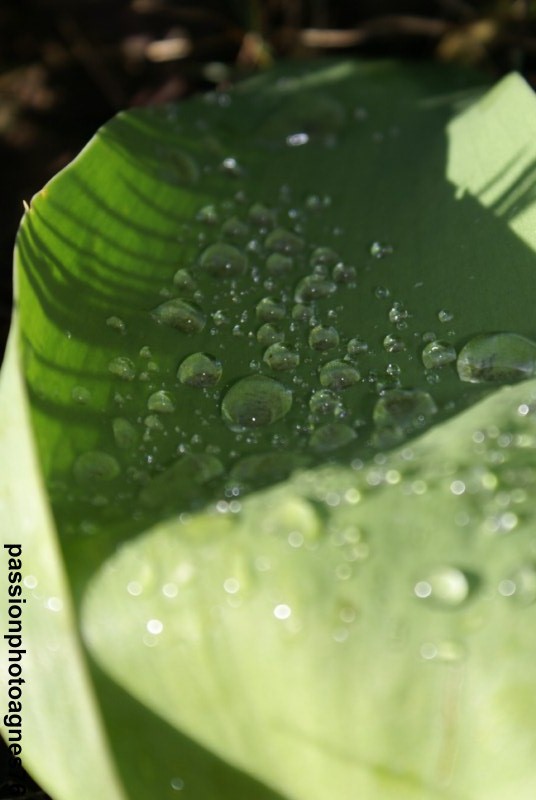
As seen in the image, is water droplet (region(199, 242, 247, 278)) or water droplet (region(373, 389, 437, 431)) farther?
water droplet (region(199, 242, 247, 278))

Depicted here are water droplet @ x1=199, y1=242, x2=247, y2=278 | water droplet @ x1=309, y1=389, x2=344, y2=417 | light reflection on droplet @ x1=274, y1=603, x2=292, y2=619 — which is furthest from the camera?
water droplet @ x1=199, y1=242, x2=247, y2=278

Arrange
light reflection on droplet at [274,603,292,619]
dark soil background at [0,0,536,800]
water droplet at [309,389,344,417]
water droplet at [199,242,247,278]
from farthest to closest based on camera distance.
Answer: dark soil background at [0,0,536,800] → water droplet at [199,242,247,278] → water droplet at [309,389,344,417] → light reflection on droplet at [274,603,292,619]

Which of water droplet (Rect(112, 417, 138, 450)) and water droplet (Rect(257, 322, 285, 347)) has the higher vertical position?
water droplet (Rect(112, 417, 138, 450))

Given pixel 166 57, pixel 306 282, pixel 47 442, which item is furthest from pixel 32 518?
pixel 166 57

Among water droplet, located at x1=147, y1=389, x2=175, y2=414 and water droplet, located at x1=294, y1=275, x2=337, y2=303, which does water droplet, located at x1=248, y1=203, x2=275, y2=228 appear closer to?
water droplet, located at x1=294, y1=275, x2=337, y2=303

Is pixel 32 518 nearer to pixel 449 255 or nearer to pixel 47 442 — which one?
pixel 47 442

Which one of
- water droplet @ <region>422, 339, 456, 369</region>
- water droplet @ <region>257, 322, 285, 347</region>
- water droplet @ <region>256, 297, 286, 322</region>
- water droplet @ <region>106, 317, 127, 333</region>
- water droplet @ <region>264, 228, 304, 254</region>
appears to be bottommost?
water droplet @ <region>422, 339, 456, 369</region>

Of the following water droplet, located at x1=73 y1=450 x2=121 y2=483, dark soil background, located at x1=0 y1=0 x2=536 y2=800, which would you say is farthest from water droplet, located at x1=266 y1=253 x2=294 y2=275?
dark soil background, located at x1=0 y1=0 x2=536 y2=800

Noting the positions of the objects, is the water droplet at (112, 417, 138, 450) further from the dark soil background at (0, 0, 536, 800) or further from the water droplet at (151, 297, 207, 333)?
the dark soil background at (0, 0, 536, 800)

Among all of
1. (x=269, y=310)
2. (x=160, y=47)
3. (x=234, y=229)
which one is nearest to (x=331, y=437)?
(x=269, y=310)
